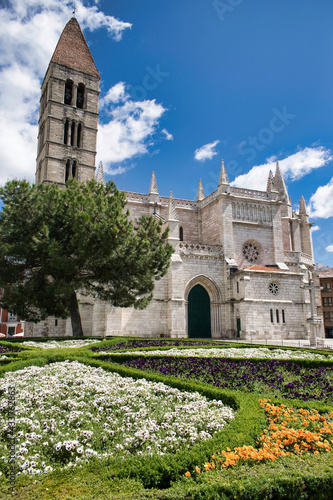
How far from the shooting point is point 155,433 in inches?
176

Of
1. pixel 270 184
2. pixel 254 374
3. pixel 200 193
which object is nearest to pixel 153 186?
pixel 200 193

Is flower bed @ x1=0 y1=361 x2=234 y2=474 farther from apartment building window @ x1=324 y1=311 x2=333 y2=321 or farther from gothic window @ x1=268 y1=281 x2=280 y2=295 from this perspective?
apartment building window @ x1=324 y1=311 x2=333 y2=321

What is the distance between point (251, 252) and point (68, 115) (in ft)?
62.7

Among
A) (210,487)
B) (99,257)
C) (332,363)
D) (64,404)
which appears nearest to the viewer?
(210,487)

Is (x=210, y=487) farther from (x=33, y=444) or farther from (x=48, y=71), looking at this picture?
(x=48, y=71)

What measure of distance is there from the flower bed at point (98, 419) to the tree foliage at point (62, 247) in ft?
32.7

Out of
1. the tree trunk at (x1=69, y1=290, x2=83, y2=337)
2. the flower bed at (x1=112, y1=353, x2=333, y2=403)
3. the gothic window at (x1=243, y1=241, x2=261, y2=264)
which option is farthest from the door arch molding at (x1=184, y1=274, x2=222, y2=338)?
the flower bed at (x1=112, y1=353, x2=333, y2=403)

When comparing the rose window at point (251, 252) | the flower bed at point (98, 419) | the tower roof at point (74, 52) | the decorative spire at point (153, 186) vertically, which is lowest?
the flower bed at point (98, 419)

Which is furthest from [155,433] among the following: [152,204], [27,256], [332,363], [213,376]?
[152,204]

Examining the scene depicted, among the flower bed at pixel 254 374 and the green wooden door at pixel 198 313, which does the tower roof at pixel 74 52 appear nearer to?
the green wooden door at pixel 198 313

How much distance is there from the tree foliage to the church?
623 centimetres

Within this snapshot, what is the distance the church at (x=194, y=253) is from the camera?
1006 inches

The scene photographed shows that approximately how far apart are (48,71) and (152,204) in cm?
1515

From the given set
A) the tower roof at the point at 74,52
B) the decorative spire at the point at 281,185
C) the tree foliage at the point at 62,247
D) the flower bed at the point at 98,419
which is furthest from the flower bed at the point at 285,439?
the decorative spire at the point at 281,185
